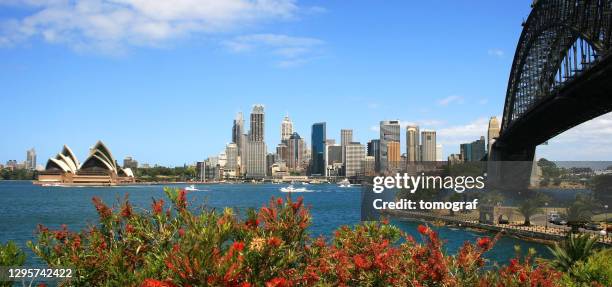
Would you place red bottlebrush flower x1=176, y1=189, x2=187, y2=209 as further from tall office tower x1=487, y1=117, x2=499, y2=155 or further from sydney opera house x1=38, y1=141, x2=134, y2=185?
sydney opera house x1=38, y1=141, x2=134, y2=185

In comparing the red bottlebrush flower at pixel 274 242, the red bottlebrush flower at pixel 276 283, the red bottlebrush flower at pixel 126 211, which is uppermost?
the red bottlebrush flower at pixel 126 211

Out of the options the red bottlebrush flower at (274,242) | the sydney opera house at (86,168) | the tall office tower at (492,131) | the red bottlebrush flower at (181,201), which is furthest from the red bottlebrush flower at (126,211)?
the sydney opera house at (86,168)

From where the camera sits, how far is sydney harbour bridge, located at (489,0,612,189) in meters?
45.6

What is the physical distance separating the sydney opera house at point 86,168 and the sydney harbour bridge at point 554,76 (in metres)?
112

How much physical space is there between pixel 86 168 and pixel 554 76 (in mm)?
132287

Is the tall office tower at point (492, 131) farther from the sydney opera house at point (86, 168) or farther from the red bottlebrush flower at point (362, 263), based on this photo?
the sydney opera house at point (86, 168)

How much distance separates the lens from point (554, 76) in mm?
68500

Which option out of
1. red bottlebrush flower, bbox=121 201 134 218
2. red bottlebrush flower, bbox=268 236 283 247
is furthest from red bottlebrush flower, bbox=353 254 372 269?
red bottlebrush flower, bbox=121 201 134 218

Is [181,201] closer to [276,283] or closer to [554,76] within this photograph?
[276,283]

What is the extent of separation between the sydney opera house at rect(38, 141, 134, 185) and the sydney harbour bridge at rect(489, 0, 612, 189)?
112 m

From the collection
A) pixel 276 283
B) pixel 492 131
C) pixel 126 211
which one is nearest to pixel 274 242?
pixel 276 283

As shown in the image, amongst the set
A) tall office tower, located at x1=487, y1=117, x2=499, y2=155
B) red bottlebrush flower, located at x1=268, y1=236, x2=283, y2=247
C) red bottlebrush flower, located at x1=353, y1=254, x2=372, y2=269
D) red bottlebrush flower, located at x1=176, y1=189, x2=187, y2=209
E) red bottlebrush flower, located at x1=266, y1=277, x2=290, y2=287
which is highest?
tall office tower, located at x1=487, y1=117, x2=499, y2=155

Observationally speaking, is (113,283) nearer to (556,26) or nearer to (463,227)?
(463,227)

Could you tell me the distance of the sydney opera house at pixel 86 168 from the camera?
165375mm
